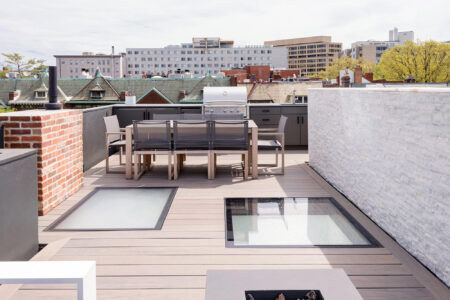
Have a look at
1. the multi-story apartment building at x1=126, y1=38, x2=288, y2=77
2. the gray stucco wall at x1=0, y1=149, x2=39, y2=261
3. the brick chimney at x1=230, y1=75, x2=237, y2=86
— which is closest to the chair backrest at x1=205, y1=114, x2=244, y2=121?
the gray stucco wall at x1=0, y1=149, x2=39, y2=261

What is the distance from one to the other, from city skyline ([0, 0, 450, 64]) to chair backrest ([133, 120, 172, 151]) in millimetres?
33178

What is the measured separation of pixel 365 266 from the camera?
2975 millimetres

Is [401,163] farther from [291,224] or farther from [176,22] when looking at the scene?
[176,22]

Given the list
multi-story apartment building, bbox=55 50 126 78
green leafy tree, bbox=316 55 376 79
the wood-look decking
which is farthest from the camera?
multi-story apartment building, bbox=55 50 126 78

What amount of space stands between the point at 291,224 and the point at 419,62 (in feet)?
148

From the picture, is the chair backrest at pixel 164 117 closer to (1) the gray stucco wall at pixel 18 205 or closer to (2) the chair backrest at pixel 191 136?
(2) the chair backrest at pixel 191 136

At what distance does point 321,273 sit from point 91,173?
18.2 ft

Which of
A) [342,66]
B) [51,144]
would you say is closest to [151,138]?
[51,144]

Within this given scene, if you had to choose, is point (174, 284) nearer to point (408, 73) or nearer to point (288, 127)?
point (288, 127)

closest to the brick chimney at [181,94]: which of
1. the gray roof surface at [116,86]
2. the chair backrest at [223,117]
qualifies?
the gray roof surface at [116,86]

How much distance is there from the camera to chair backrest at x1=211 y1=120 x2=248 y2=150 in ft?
19.4

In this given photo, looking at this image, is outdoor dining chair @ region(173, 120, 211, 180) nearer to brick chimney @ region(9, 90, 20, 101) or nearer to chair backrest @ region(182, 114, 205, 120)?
chair backrest @ region(182, 114, 205, 120)

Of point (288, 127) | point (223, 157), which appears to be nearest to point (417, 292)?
point (223, 157)

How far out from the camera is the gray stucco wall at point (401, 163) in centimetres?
283
